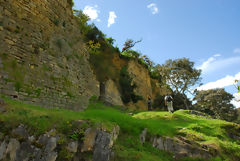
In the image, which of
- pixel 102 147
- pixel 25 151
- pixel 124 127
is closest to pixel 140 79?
pixel 124 127

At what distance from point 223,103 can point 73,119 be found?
33781mm

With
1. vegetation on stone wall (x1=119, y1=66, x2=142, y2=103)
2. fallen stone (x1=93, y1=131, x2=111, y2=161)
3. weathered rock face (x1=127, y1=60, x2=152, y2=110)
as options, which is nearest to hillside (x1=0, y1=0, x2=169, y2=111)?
fallen stone (x1=93, y1=131, x2=111, y2=161)

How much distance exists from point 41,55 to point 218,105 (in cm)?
3267

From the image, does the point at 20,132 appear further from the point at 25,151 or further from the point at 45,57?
the point at 45,57

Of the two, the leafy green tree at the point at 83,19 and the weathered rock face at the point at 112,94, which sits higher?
the leafy green tree at the point at 83,19

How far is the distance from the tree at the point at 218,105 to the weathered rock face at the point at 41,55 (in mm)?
26635

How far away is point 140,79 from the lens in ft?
89.4

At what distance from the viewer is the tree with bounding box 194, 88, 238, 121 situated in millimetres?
31797

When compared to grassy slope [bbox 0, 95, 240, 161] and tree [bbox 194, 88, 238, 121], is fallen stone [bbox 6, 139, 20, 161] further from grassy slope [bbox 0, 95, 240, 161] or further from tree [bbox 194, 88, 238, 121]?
tree [bbox 194, 88, 238, 121]

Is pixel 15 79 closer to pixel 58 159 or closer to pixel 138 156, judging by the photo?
pixel 58 159

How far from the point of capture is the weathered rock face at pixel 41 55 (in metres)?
7.95

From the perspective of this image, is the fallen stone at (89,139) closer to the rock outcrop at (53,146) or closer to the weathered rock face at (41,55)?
the rock outcrop at (53,146)

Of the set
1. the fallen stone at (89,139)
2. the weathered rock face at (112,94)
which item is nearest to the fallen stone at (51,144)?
the fallen stone at (89,139)

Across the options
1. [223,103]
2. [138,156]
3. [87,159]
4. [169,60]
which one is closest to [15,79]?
[87,159]
